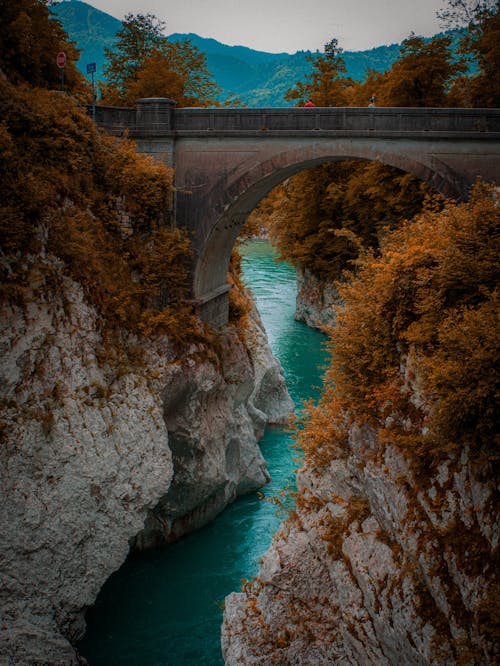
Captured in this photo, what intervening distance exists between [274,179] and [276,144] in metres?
0.99

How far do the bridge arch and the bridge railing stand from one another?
55cm

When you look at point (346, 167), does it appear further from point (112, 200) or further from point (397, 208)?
point (112, 200)

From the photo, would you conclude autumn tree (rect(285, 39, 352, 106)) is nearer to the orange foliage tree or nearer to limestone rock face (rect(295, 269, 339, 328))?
the orange foliage tree

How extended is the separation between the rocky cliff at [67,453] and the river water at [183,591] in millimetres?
1231

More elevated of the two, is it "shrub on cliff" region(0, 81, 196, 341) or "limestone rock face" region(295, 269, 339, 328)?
"shrub on cliff" region(0, 81, 196, 341)

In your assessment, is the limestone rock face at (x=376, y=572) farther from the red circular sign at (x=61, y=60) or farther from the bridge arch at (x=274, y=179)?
the red circular sign at (x=61, y=60)

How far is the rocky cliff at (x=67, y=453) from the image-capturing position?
909 centimetres

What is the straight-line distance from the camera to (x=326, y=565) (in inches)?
328

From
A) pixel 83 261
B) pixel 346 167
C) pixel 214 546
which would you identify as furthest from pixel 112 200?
pixel 346 167

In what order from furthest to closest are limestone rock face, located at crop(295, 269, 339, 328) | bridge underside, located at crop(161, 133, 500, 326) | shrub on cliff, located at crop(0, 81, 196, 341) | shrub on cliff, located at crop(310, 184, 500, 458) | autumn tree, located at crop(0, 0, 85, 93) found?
limestone rock face, located at crop(295, 269, 339, 328), bridge underside, located at crop(161, 133, 500, 326), autumn tree, located at crop(0, 0, 85, 93), shrub on cliff, located at crop(0, 81, 196, 341), shrub on cliff, located at crop(310, 184, 500, 458)

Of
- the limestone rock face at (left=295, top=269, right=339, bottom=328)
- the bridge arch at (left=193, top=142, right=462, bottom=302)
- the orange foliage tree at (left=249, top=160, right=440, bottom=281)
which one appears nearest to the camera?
the bridge arch at (left=193, top=142, right=462, bottom=302)

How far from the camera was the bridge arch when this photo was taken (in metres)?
14.0

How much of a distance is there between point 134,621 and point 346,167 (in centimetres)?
2347

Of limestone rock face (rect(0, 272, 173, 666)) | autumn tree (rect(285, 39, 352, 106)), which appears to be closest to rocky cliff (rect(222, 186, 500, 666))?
limestone rock face (rect(0, 272, 173, 666))
